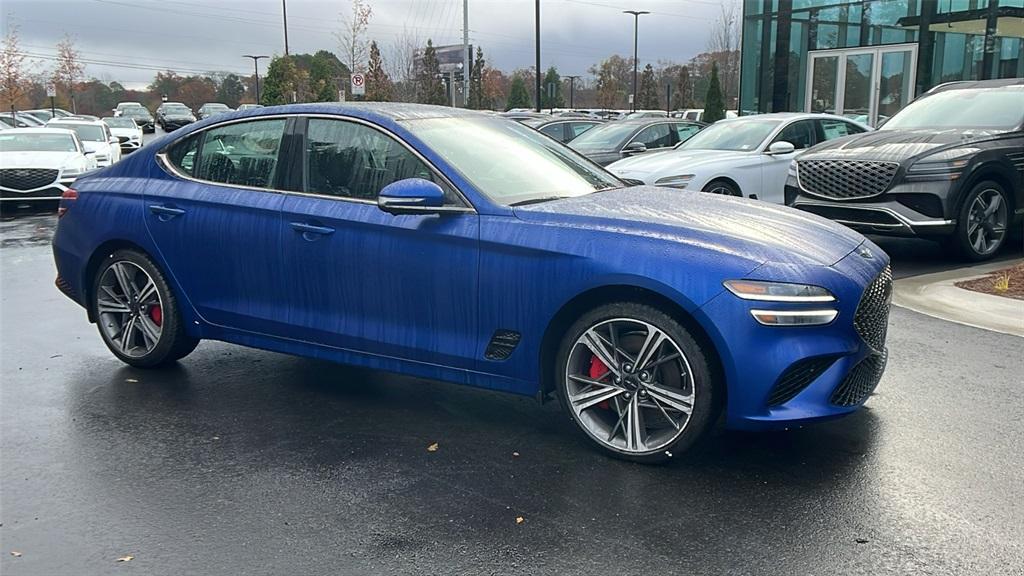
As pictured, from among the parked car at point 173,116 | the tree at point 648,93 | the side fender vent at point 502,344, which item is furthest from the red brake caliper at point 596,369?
the tree at point 648,93

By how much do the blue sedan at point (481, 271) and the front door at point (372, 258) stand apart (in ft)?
0.04

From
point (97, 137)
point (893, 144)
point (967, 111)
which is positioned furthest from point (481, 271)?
point (97, 137)

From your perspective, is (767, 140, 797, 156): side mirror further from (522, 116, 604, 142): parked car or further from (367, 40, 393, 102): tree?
(367, 40, 393, 102): tree

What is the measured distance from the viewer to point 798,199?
9570 millimetres

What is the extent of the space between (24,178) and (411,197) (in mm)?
13366

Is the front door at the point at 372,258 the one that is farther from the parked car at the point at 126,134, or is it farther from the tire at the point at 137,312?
the parked car at the point at 126,134

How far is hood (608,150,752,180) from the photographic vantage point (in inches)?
415

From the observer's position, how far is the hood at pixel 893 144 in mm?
8961

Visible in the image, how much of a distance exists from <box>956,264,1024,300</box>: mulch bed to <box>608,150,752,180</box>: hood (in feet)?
11.6

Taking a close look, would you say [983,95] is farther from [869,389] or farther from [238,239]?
[238,239]

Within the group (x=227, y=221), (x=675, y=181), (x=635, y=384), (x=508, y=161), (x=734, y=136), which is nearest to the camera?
(x=635, y=384)

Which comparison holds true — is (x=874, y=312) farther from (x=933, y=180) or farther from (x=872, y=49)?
(x=872, y=49)

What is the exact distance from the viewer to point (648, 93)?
65812mm

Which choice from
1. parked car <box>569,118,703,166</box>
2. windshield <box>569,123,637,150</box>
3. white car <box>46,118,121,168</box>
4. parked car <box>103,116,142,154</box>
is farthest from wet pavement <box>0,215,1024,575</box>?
parked car <box>103,116,142,154</box>
